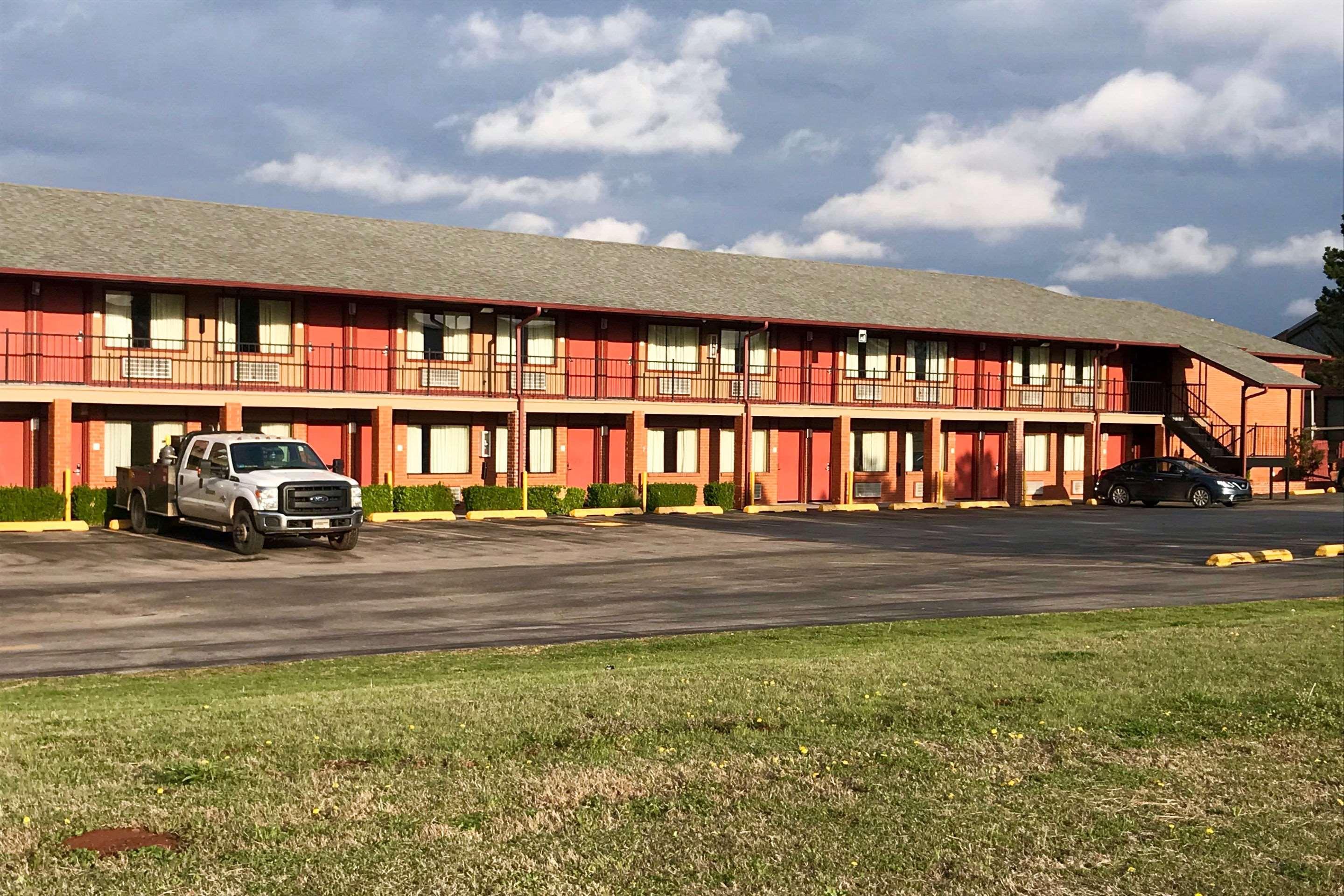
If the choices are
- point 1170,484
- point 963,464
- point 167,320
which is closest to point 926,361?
point 963,464

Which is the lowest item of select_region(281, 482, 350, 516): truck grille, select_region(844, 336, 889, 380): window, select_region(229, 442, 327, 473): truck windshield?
select_region(281, 482, 350, 516): truck grille

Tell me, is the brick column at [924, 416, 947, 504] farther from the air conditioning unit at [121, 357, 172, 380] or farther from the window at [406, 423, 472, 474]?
the air conditioning unit at [121, 357, 172, 380]

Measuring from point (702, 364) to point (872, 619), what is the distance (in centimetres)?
2657

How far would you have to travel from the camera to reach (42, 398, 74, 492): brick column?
30.8 meters

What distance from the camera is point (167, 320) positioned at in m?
34.2

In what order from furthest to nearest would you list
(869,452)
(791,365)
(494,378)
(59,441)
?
(869,452) < (791,365) < (494,378) < (59,441)

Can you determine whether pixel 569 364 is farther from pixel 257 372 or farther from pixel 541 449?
pixel 257 372

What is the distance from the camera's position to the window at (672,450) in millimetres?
41625

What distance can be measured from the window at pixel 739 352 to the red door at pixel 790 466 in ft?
7.61

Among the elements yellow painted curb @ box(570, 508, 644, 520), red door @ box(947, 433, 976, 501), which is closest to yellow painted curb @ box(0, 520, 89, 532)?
yellow painted curb @ box(570, 508, 644, 520)

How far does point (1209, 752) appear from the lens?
8000 millimetres

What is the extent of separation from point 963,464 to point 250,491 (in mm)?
29091

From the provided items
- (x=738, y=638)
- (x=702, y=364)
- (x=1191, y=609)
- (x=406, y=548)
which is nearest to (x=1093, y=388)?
(x=702, y=364)

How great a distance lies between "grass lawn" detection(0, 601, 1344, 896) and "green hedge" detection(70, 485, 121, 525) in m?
19.0
